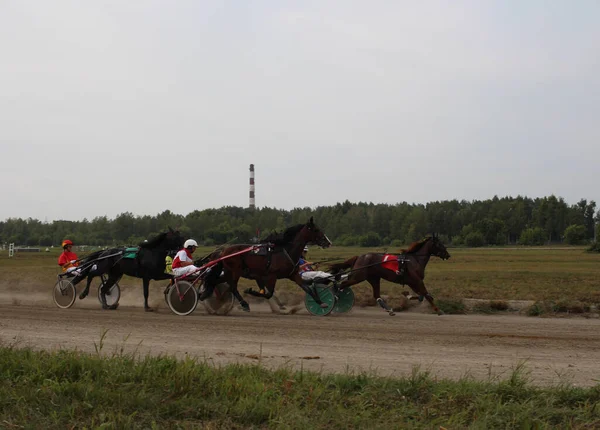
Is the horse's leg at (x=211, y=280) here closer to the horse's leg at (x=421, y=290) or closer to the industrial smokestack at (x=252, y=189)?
the horse's leg at (x=421, y=290)

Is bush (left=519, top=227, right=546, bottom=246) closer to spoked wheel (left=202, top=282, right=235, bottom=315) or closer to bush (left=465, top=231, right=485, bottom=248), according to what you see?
bush (left=465, top=231, right=485, bottom=248)

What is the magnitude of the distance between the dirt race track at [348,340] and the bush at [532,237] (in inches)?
3223

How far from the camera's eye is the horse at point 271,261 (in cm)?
1359

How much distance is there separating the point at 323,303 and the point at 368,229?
264ft

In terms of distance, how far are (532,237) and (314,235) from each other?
84329 millimetres

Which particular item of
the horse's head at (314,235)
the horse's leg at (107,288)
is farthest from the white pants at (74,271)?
the horse's head at (314,235)

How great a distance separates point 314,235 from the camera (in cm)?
1377

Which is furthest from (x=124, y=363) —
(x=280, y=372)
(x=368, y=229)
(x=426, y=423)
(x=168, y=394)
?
(x=368, y=229)

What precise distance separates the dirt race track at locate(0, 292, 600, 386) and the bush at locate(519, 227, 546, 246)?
269 ft

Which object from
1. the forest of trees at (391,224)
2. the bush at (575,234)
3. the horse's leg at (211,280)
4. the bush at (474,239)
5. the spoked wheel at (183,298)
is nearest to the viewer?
the spoked wheel at (183,298)

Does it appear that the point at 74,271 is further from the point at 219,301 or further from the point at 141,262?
the point at 219,301

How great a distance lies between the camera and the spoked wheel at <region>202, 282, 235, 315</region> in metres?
14.0

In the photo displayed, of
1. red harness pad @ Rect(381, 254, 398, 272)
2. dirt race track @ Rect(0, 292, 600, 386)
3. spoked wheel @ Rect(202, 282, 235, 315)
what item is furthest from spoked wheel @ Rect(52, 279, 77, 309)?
red harness pad @ Rect(381, 254, 398, 272)

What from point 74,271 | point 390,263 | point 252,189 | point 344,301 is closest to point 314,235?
point 344,301
